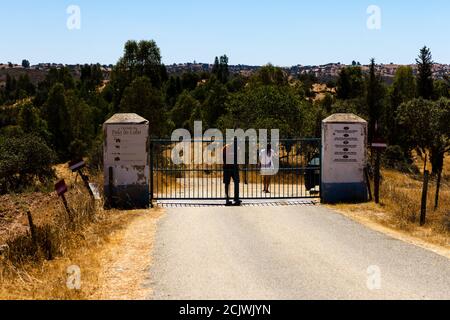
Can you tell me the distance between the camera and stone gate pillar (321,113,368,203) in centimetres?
1538

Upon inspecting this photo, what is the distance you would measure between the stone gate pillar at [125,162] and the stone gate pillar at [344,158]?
470cm

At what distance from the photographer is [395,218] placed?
13430 millimetres

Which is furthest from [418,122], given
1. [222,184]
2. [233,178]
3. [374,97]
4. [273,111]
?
[233,178]

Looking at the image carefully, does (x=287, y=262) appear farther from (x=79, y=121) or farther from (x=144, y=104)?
(x=79, y=121)

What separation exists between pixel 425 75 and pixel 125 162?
5971cm

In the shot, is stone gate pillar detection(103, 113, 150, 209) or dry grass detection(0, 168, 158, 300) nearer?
dry grass detection(0, 168, 158, 300)

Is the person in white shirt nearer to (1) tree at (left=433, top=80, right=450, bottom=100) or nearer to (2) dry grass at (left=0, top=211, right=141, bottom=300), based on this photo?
(2) dry grass at (left=0, top=211, right=141, bottom=300)

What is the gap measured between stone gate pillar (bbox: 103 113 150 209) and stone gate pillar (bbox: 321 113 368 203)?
15.4 ft

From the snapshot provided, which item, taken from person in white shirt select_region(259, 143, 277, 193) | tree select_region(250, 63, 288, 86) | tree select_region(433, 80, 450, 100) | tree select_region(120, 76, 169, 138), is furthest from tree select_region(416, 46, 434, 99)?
person in white shirt select_region(259, 143, 277, 193)

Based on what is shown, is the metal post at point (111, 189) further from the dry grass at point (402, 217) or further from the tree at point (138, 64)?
the tree at point (138, 64)

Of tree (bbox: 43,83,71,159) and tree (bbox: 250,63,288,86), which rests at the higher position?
tree (bbox: 250,63,288,86)

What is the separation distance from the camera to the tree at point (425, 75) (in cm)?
6756

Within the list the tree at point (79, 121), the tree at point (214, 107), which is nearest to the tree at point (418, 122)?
the tree at point (214, 107)

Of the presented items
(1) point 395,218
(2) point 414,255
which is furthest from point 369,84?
(2) point 414,255
